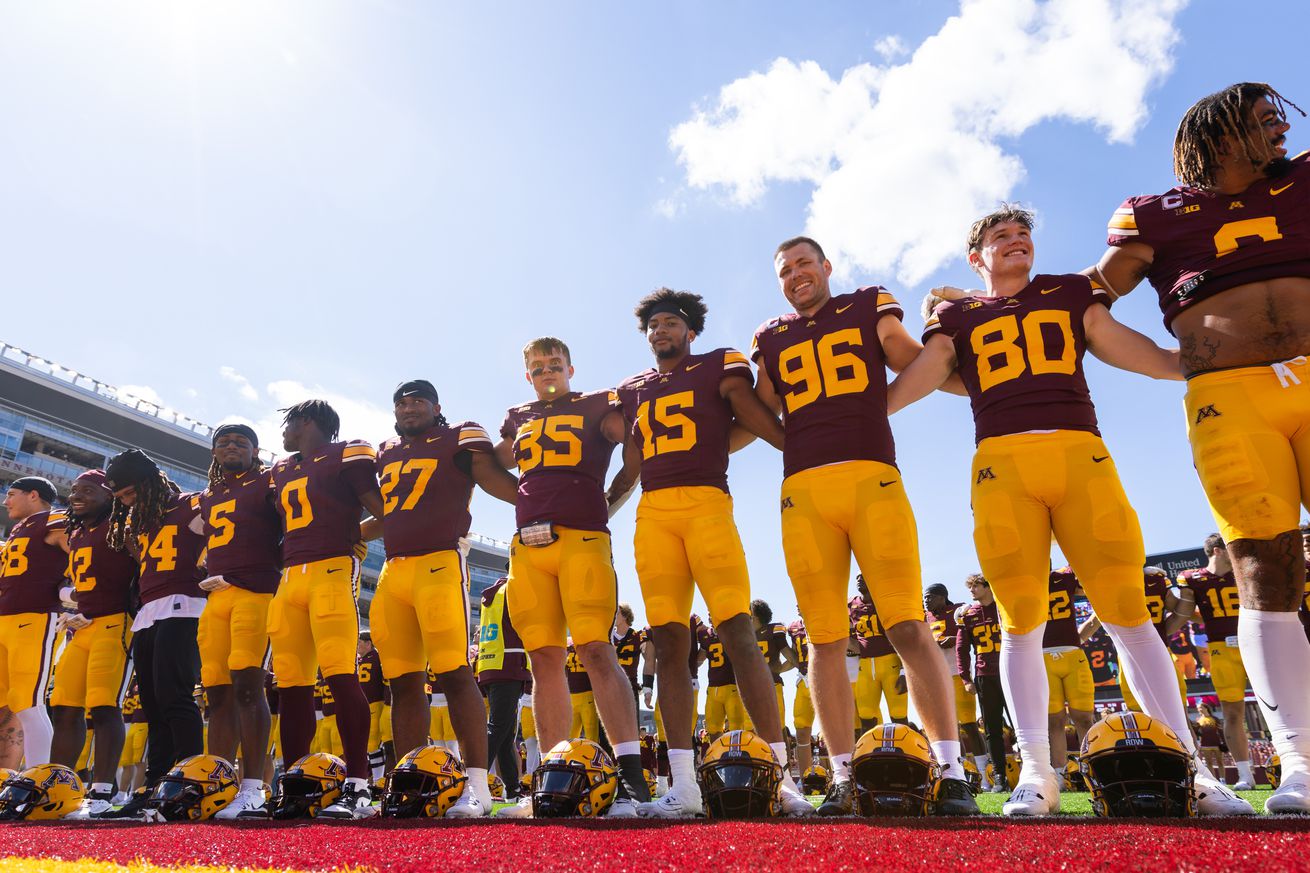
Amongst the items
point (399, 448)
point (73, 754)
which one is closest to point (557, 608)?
point (399, 448)

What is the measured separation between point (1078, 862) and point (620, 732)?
2.97 m

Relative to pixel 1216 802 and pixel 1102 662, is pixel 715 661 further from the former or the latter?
pixel 1102 662

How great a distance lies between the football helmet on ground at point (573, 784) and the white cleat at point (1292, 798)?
267 centimetres

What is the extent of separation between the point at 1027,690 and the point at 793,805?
1233 mm

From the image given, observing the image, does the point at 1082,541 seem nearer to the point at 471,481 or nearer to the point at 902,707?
the point at 471,481

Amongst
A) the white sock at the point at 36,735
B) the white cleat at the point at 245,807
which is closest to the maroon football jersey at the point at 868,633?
the white cleat at the point at 245,807

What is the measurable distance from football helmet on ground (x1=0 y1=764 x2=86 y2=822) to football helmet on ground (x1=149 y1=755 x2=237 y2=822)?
1.12 metres

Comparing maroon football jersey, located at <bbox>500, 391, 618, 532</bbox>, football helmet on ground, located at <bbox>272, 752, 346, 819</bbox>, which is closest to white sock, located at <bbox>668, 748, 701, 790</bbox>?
maroon football jersey, located at <bbox>500, 391, 618, 532</bbox>

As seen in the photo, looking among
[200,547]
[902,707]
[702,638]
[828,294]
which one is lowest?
[902,707]

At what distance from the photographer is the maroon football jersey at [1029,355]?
3672mm

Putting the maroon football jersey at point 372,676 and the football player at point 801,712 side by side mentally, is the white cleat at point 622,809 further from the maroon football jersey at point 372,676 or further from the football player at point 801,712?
the maroon football jersey at point 372,676

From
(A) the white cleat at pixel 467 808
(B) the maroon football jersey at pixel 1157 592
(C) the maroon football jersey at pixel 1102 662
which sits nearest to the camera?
(A) the white cleat at pixel 467 808

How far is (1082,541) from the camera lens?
3459 millimetres

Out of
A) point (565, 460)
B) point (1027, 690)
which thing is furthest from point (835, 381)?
point (565, 460)
